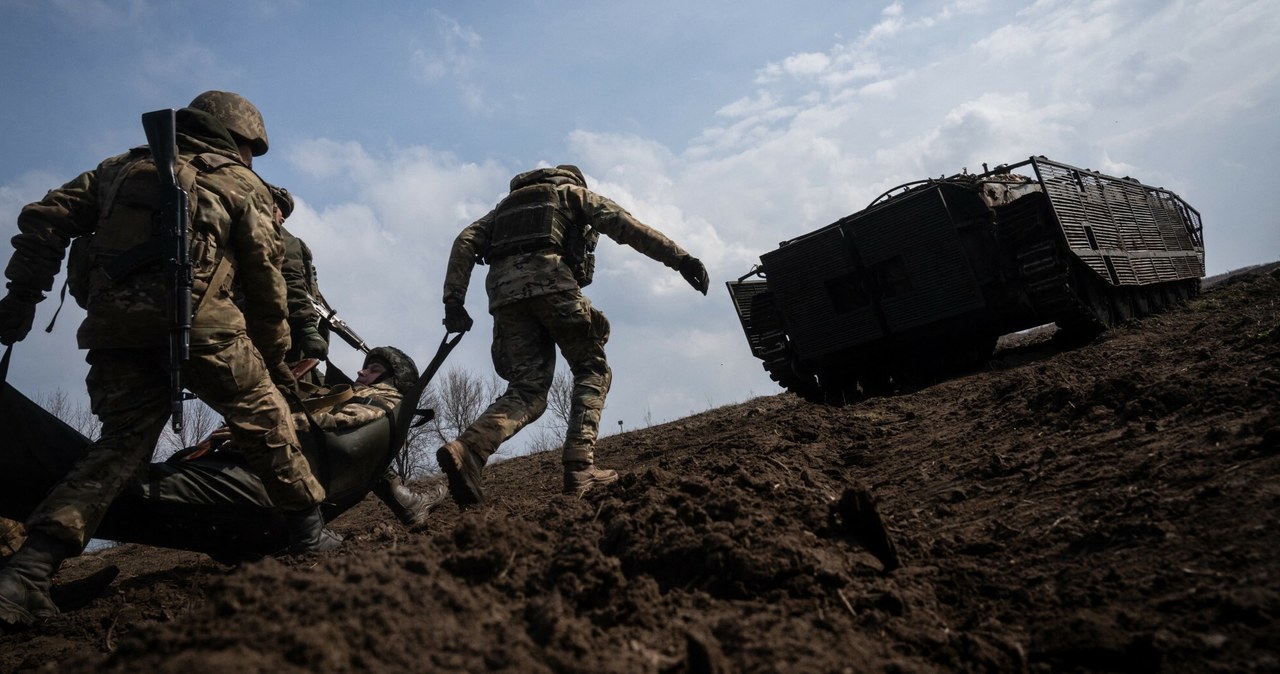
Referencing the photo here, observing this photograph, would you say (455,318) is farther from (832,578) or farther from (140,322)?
(832,578)

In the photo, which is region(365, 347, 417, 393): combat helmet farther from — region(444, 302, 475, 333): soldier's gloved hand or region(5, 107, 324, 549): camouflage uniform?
region(5, 107, 324, 549): camouflage uniform

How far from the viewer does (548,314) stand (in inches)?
190

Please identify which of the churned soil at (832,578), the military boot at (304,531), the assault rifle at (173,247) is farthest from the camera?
the military boot at (304,531)

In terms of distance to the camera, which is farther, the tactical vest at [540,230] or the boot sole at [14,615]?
the tactical vest at [540,230]

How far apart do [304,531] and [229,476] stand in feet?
1.60

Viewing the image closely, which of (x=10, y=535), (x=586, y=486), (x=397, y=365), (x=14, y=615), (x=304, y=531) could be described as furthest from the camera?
(x=397, y=365)

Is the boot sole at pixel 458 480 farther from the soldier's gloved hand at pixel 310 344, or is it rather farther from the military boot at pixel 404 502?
the soldier's gloved hand at pixel 310 344

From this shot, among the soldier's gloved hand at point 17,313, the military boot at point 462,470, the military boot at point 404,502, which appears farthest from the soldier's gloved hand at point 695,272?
the soldier's gloved hand at point 17,313

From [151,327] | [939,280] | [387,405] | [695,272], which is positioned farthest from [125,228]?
[939,280]

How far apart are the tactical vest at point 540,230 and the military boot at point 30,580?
8.73 ft

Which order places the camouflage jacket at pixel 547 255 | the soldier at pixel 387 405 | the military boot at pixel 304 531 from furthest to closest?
1. the camouflage jacket at pixel 547 255
2. the soldier at pixel 387 405
3. the military boot at pixel 304 531

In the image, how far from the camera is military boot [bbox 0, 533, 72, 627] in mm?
3156

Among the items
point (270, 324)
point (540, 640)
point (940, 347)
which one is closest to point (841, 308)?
point (940, 347)

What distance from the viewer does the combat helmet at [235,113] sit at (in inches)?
161
